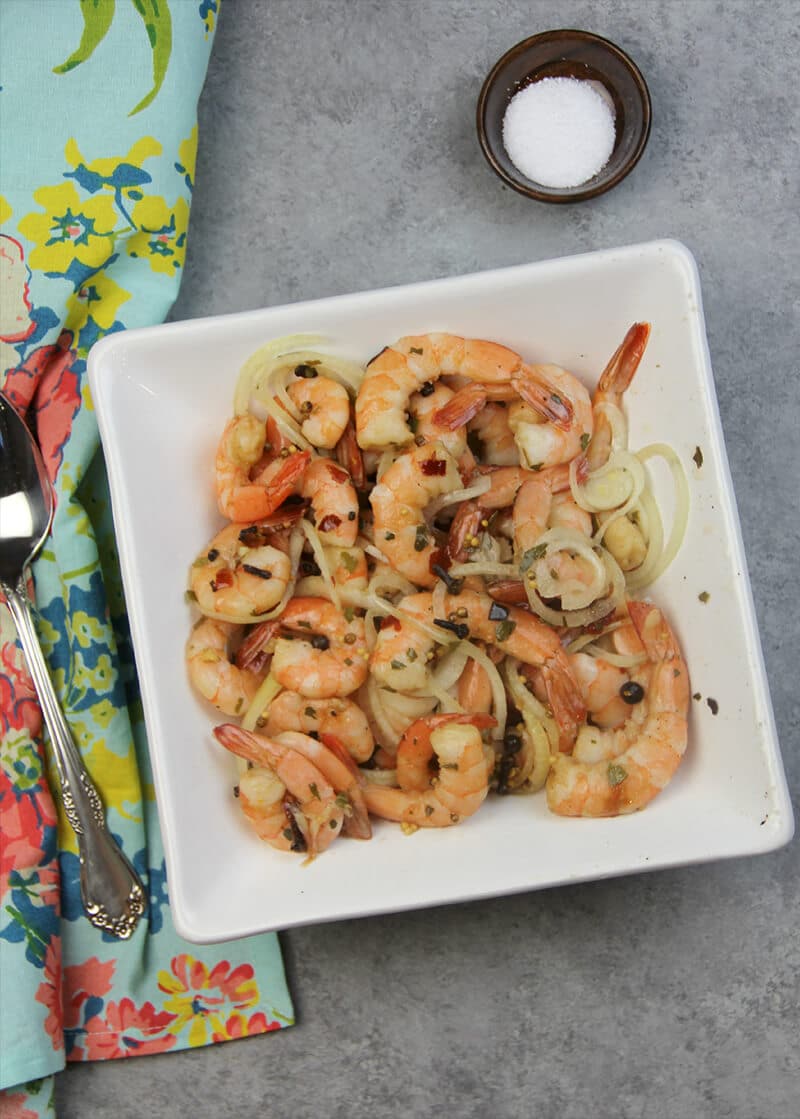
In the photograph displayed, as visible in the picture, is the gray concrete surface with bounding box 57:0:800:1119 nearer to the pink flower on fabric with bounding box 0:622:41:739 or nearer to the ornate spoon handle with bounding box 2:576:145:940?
the ornate spoon handle with bounding box 2:576:145:940

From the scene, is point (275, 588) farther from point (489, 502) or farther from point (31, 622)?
point (31, 622)

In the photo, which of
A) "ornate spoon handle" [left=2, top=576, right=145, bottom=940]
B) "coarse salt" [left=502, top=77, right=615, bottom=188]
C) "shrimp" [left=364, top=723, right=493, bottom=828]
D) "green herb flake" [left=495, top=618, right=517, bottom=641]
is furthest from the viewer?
"coarse salt" [left=502, top=77, right=615, bottom=188]

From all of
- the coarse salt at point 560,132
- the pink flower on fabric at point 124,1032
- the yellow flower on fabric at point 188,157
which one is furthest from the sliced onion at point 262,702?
the coarse salt at point 560,132

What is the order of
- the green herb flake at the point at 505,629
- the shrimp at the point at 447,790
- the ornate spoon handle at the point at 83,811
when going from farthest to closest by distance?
the ornate spoon handle at the point at 83,811
the green herb flake at the point at 505,629
the shrimp at the point at 447,790

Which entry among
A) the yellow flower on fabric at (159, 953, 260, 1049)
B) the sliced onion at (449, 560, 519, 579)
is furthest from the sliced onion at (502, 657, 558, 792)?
the yellow flower on fabric at (159, 953, 260, 1049)

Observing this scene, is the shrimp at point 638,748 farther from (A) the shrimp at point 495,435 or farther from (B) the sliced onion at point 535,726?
(A) the shrimp at point 495,435
